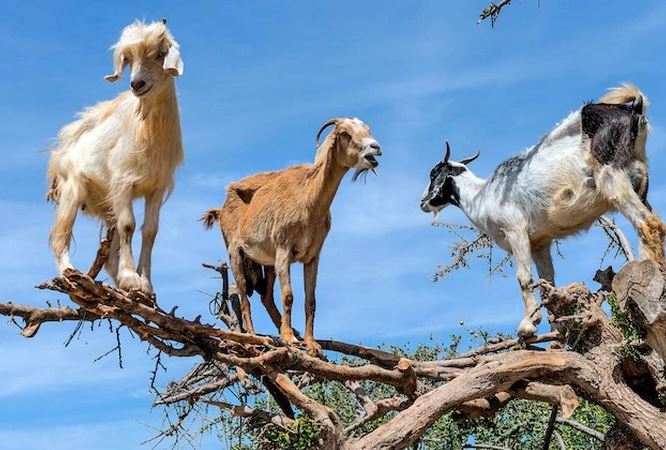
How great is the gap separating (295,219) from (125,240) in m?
1.43

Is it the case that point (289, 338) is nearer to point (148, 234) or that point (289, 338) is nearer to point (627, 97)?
point (148, 234)

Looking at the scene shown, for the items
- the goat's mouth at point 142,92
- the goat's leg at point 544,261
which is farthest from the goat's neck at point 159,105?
the goat's leg at point 544,261

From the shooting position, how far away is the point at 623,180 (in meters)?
7.66

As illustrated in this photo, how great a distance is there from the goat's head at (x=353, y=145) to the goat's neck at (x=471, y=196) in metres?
1.70

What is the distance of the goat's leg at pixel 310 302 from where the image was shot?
7.24 metres

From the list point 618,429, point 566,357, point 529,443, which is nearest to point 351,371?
point 566,357

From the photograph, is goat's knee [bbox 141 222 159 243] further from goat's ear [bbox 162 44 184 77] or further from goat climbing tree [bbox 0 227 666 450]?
goat's ear [bbox 162 44 184 77]

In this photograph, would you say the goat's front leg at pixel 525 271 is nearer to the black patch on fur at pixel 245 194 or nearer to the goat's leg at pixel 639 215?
the goat's leg at pixel 639 215

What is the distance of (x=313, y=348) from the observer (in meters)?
7.21

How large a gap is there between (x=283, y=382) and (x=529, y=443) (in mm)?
4640

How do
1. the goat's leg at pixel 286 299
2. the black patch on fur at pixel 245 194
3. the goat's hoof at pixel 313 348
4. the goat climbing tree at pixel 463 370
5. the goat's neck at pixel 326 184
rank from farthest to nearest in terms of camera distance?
the black patch on fur at pixel 245 194 < the goat's neck at pixel 326 184 < the goat's leg at pixel 286 299 < the goat's hoof at pixel 313 348 < the goat climbing tree at pixel 463 370

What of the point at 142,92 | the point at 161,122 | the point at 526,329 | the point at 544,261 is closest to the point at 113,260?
the point at 161,122

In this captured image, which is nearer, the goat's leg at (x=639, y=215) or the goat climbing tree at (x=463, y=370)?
the goat climbing tree at (x=463, y=370)

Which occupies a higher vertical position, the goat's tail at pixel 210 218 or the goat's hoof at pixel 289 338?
the goat's tail at pixel 210 218
